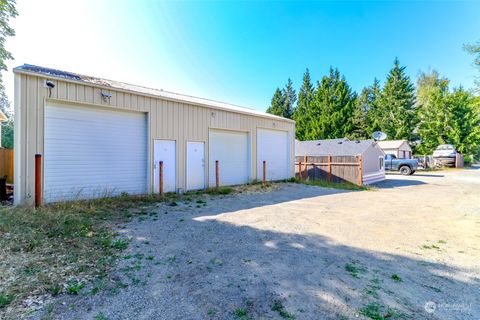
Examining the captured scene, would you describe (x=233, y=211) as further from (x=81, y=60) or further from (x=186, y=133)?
(x=81, y=60)

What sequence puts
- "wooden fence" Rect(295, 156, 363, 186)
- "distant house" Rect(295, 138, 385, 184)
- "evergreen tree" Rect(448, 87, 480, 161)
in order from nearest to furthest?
"wooden fence" Rect(295, 156, 363, 186)
"distant house" Rect(295, 138, 385, 184)
"evergreen tree" Rect(448, 87, 480, 161)

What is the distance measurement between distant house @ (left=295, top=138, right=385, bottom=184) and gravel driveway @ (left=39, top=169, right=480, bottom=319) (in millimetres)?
7224

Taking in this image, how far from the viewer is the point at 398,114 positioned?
1153 inches

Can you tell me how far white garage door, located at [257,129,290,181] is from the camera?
11328 mm

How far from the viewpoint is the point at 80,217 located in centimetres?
475

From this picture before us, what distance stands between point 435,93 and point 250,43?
2732 centimetres

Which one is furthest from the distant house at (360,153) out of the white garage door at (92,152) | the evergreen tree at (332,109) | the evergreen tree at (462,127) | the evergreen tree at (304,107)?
the evergreen tree at (462,127)

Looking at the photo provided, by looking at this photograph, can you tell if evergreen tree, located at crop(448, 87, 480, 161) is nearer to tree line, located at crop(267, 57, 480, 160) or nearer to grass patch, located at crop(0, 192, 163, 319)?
tree line, located at crop(267, 57, 480, 160)

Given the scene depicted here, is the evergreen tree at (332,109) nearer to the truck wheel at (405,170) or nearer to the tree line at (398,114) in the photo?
the tree line at (398,114)

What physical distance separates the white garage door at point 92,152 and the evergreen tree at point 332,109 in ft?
85.8

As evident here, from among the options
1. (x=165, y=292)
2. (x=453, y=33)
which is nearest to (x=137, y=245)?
(x=165, y=292)

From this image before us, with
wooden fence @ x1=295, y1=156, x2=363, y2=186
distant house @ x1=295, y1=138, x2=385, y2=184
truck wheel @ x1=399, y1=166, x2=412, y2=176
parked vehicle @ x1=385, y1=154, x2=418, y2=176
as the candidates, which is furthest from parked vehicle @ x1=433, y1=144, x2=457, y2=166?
wooden fence @ x1=295, y1=156, x2=363, y2=186

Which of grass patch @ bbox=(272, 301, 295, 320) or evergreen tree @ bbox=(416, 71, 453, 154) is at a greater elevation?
evergreen tree @ bbox=(416, 71, 453, 154)

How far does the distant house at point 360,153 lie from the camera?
1261 cm
